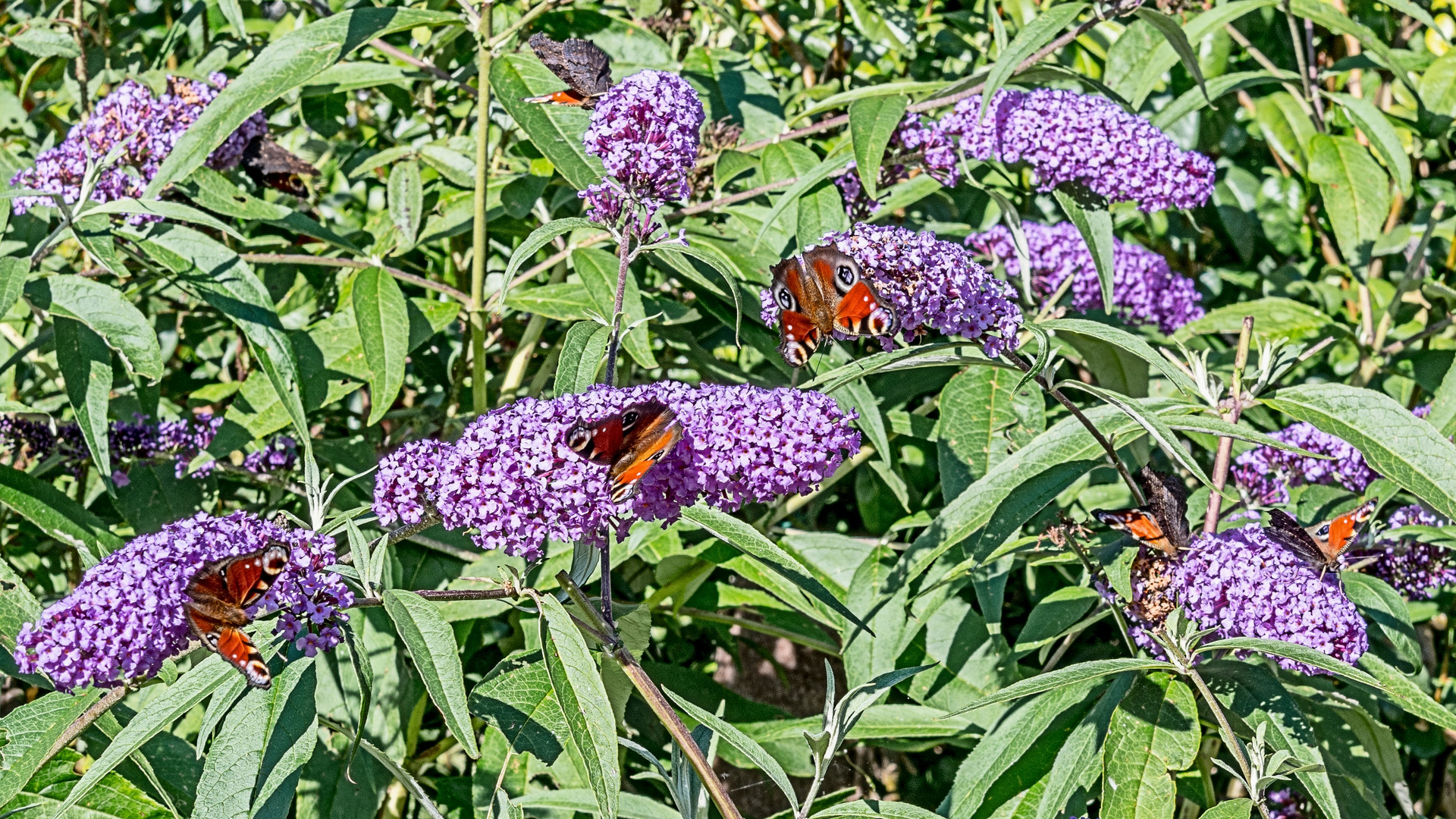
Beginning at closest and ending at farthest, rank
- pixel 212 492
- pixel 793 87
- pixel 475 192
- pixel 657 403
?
pixel 657 403 → pixel 475 192 → pixel 212 492 → pixel 793 87

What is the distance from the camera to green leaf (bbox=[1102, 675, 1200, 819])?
7.32 feet

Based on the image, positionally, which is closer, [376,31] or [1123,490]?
[376,31]

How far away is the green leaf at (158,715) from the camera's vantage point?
176 centimetres

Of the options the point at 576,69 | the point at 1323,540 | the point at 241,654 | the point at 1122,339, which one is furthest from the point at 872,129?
the point at 241,654

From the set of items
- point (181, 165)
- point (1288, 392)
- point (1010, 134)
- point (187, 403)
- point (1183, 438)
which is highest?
point (181, 165)

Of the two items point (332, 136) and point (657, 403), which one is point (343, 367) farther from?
point (332, 136)

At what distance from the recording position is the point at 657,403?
194cm

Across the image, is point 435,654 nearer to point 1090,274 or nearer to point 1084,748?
point 1084,748

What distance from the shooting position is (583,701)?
1.84m

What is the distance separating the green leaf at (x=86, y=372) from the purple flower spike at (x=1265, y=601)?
2.21m

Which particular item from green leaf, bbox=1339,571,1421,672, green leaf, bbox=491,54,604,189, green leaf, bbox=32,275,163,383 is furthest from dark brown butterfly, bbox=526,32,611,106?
green leaf, bbox=1339,571,1421,672

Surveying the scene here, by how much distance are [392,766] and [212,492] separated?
140 cm

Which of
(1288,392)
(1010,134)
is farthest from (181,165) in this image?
(1288,392)

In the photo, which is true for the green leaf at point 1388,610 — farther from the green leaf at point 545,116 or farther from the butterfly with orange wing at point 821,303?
the green leaf at point 545,116
